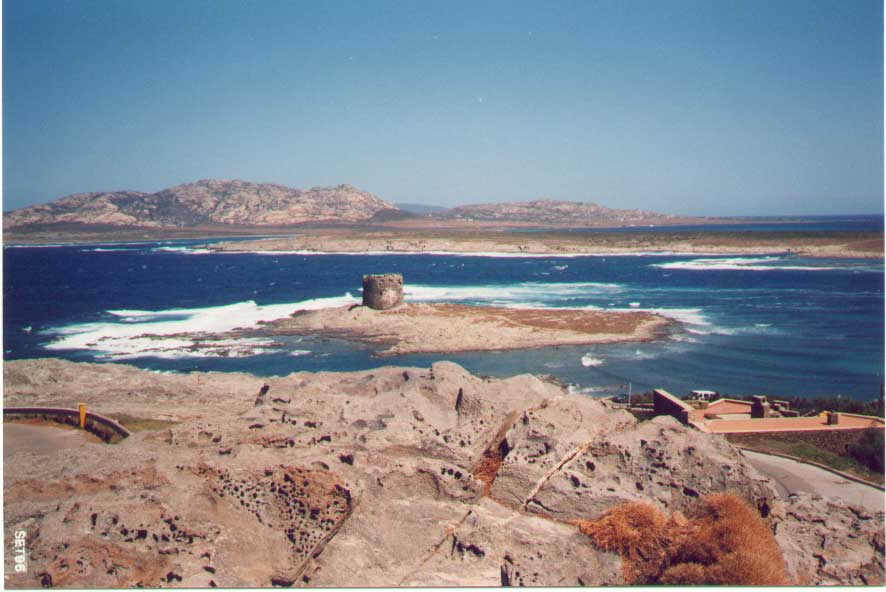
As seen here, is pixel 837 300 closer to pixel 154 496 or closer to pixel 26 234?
pixel 154 496

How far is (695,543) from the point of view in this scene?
32.2 feet

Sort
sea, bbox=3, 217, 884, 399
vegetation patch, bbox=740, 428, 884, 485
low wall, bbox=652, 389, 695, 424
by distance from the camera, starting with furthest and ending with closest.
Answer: sea, bbox=3, 217, 884, 399 < low wall, bbox=652, 389, 695, 424 < vegetation patch, bbox=740, 428, 884, 485

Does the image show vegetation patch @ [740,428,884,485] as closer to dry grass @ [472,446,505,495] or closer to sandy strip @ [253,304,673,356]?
dry grass @ [472,446,505,495]

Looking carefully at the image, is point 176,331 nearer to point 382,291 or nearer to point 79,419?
point 382,291

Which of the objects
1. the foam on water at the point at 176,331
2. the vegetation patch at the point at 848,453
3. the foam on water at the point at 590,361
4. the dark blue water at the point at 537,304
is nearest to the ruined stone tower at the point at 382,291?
the foam on water at the point at 176,331

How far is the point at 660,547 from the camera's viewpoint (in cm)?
1004

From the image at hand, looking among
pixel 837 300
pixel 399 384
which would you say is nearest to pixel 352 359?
pixel 399 384

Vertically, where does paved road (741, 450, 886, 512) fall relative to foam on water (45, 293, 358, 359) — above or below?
above

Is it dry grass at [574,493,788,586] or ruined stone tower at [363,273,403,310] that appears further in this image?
ruined stone tower at [363,273,403,310]

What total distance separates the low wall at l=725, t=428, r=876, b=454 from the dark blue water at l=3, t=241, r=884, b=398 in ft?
59.0

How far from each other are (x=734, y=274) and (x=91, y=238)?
552ft

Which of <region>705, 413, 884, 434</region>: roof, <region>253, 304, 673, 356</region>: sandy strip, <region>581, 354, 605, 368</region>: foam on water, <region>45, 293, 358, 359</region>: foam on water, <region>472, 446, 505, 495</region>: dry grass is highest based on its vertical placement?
<region>472, 446, 505, 495</region>: dry grass

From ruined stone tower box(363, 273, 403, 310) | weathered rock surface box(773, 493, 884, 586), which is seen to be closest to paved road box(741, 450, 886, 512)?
weathered rock surface box(773, 493, 884, 586)

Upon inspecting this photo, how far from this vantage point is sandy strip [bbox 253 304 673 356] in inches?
2105
